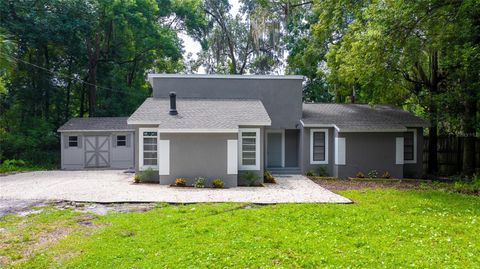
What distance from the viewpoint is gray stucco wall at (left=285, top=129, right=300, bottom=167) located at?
17.7 m

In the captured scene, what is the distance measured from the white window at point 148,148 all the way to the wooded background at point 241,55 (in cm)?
783

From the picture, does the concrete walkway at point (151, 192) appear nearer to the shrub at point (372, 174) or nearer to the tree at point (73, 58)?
the shrub at point (372, 174)

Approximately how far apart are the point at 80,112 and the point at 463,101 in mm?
26613

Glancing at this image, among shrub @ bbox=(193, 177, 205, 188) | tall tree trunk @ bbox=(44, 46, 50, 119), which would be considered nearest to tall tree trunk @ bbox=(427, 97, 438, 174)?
shrub @ bbox=(193, 177, 205, 188)

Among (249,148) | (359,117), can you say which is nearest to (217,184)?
(249,148)

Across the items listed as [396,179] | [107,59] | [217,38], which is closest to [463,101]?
[396,179]

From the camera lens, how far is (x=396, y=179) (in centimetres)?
1547

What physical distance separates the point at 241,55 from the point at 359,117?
1737cm

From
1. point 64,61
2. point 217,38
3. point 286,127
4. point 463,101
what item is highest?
point 217,38

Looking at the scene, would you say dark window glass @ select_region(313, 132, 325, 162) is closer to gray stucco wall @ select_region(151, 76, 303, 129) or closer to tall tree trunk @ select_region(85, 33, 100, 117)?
gray stucco wall @ select_region(151, 76, 303, 129)

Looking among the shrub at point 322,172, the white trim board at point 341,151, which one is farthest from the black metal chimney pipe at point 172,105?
the white trim board at point 341,151

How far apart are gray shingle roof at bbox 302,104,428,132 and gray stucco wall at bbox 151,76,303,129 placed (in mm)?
975

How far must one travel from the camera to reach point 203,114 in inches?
568

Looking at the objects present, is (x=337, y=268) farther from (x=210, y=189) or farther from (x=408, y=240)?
(x=210, y=189)
